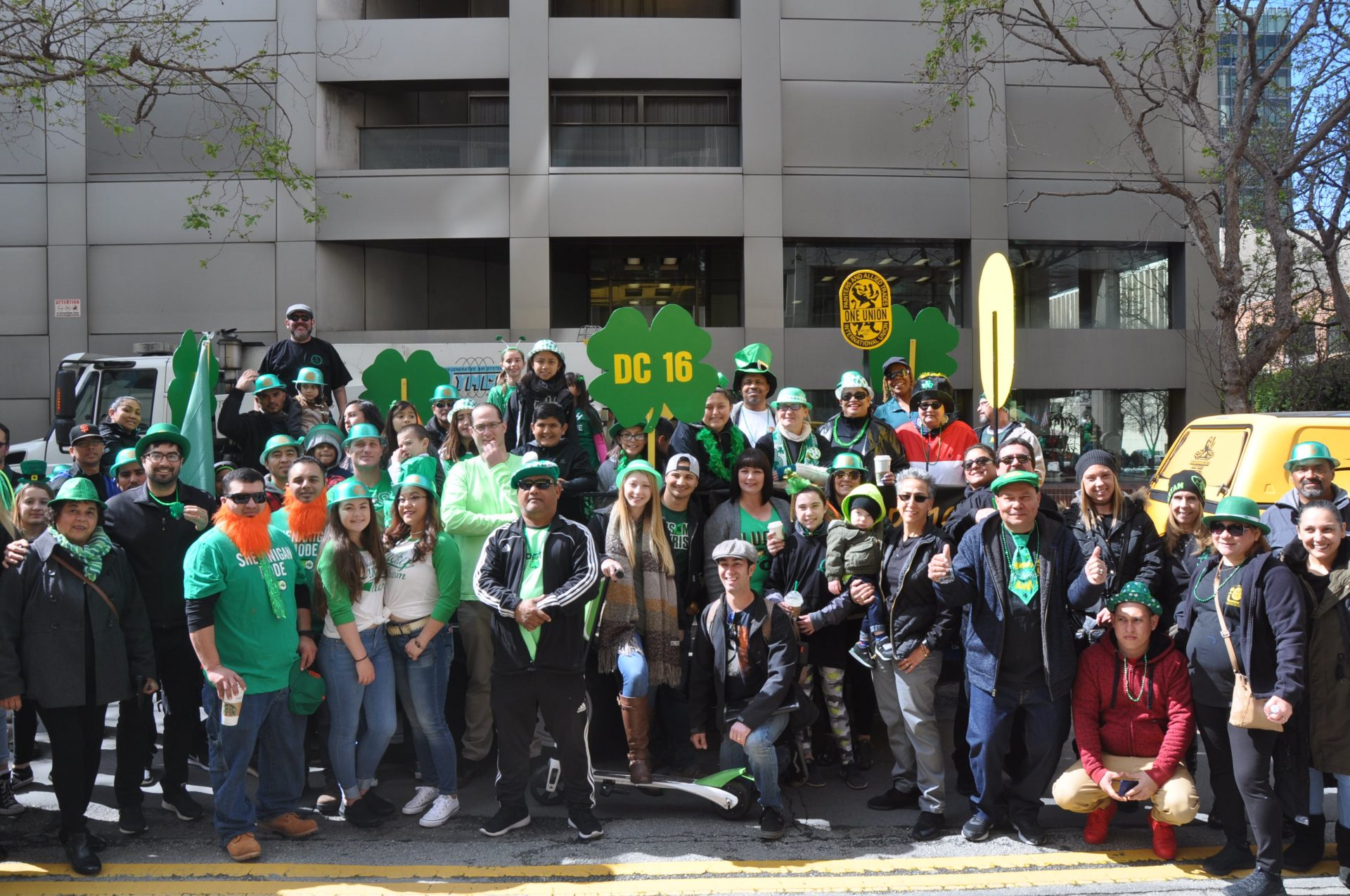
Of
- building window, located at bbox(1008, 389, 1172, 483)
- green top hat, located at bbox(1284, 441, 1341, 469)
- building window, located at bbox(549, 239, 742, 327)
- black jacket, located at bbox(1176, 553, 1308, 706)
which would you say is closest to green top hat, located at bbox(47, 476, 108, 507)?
black jacket, located at bbox(1176, 553, 1308, 706)

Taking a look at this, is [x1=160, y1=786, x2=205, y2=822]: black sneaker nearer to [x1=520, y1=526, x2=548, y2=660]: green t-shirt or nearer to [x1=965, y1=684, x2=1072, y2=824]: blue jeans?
[x1=520, y1=526, x2=548, y2=660]: green t-shirt

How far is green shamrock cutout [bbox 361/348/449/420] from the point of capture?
31.2 feet

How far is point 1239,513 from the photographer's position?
16.1 feet

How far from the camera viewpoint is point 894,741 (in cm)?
593

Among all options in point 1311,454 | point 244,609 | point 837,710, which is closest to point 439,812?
point 244,609

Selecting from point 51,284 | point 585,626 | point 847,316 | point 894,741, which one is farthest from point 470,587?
→ point 51,284

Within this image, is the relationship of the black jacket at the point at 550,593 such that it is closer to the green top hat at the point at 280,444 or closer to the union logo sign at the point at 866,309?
the green top hat at the point at 280,444

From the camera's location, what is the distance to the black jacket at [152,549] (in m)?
5.66

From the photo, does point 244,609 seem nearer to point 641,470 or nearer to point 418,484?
point 418,484

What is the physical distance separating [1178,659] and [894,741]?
1591 mm

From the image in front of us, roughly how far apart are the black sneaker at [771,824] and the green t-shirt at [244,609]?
101 inches

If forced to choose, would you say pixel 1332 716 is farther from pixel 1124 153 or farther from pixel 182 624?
pixel 1124 153

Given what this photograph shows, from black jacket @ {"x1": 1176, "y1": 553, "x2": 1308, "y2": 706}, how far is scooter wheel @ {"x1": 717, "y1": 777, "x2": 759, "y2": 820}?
8.33 ft

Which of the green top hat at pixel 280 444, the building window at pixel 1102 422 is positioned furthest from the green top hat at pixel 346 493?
the building window at pixel 1102 422
